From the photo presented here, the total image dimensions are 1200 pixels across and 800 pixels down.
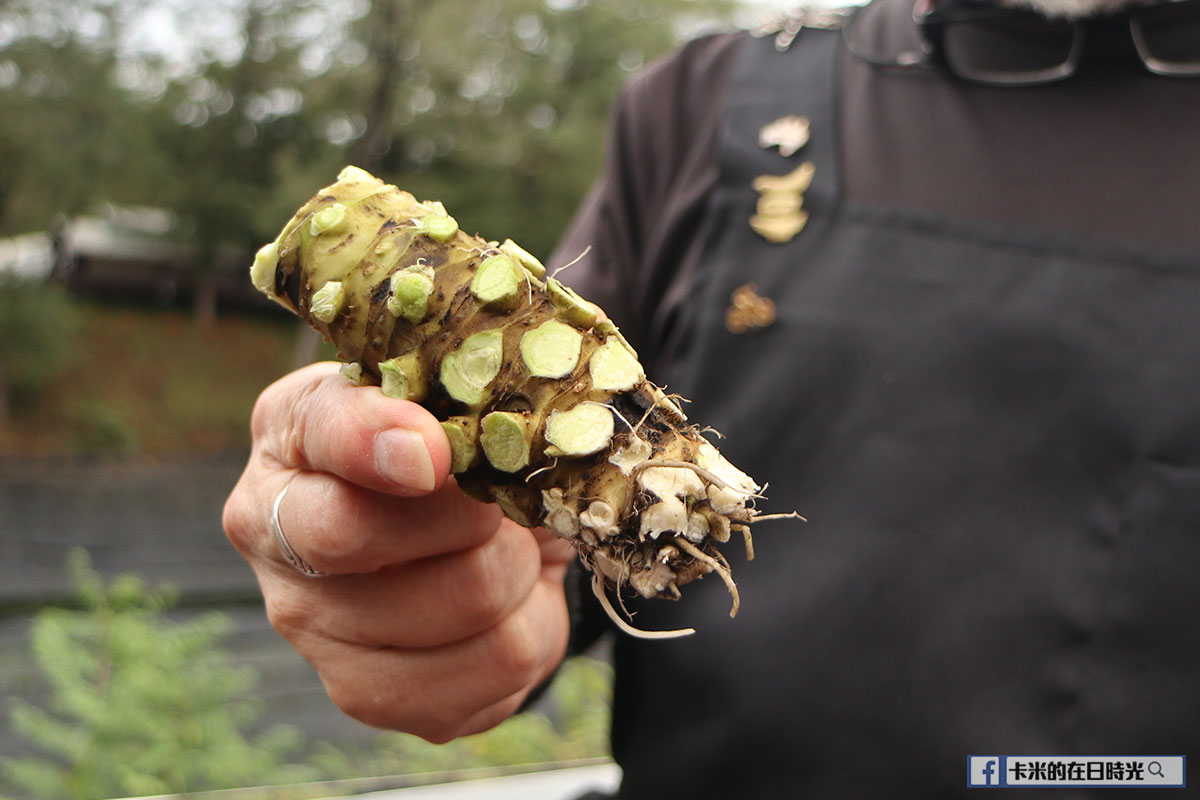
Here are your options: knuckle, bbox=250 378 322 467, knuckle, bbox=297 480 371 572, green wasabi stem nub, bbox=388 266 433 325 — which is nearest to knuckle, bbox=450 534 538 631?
knuckle, bbox=297 480 371 572

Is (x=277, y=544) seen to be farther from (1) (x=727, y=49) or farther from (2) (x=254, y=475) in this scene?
(1) (x=727, y=49)

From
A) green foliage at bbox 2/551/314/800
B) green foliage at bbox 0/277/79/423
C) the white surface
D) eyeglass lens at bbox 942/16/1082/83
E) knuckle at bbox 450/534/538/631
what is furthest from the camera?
green foliage at bbox 0/277/79/423

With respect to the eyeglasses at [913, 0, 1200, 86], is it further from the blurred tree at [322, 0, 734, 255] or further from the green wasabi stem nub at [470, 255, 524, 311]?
the blurred tree at [322, 0, 734, 255]

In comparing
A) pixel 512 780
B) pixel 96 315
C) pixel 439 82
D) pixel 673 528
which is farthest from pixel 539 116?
pixel 673 528

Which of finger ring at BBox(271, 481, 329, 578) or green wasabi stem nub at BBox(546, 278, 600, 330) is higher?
green wasabi stem nub at BBox(546, 278, 600, 330)

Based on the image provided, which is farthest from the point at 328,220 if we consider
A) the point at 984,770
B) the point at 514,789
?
the point at 514,789

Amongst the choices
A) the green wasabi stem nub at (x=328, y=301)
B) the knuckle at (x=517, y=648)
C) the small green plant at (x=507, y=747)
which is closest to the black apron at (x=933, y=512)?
the knuckle at (x=517, y=648)

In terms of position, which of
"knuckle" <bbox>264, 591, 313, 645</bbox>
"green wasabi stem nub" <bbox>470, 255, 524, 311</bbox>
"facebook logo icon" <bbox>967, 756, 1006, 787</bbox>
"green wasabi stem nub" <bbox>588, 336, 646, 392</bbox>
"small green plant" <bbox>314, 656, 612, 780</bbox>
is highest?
"green wasabi stem nub" <bbox>470, 255, 524, 311</bbox>
